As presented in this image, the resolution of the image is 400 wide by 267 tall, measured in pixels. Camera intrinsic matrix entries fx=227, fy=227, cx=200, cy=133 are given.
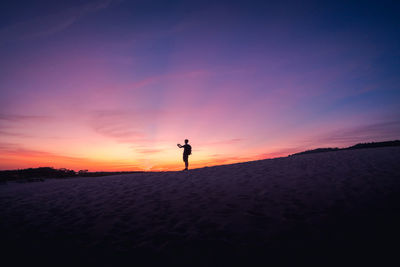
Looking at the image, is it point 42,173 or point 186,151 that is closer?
point 186,151

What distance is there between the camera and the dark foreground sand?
4.88 metres

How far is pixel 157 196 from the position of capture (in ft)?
37.2

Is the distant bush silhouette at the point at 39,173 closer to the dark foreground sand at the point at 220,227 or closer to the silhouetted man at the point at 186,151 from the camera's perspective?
the silhouetted man at the point at 186,151

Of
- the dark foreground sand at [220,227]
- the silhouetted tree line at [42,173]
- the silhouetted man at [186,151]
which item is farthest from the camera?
the silhouetted tree line at [42,173]

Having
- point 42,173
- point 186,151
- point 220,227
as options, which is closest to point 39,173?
point 42,173

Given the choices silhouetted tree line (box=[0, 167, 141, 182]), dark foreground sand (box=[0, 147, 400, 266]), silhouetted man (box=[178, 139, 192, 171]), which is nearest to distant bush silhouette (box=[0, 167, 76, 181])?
silhouetted tree line (box=[0, 167, 141, 182])

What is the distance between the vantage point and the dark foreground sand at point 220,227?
488 centimetres

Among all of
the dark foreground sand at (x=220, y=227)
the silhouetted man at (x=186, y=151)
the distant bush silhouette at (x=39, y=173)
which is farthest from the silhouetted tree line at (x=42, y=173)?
the dark foreground sand at (x=220, y=227)

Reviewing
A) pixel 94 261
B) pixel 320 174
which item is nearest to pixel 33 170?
pixel 94 261

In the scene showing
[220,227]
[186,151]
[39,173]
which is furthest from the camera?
[39,173]

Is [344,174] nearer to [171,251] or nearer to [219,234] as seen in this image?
[219,234]

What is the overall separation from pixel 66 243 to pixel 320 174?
13371mm

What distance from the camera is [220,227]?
654 centimetres

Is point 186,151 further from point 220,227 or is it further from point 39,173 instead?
point 39,173
